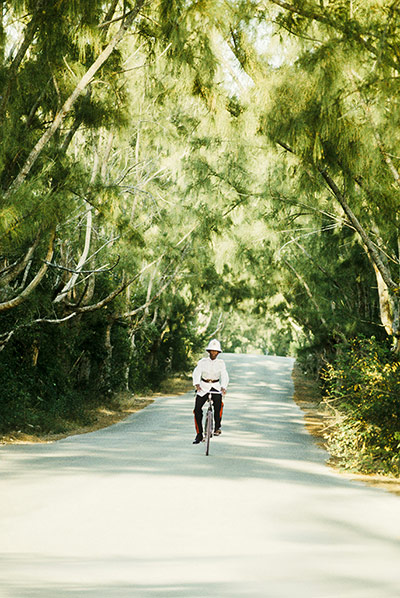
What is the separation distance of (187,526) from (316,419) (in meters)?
18.2

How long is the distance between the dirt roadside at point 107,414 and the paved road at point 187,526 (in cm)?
154

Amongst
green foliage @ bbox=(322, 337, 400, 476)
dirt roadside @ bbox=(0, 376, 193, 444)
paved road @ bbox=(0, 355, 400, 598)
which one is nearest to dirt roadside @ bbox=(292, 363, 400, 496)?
green foliage @ bbox=(322, 337, 400, 476)

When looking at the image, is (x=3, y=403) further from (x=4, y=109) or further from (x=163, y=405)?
(x=163, y=405)

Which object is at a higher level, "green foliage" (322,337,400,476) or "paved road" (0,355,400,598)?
"green foliage" (322,337,400,476)

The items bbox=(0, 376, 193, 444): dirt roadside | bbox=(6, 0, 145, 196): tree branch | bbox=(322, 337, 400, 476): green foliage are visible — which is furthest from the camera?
bbox=(0, 376, 193, 444): dirt roadside

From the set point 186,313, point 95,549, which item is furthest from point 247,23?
point 186,313

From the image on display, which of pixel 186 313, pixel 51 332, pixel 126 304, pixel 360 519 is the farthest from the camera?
pixel 186 313

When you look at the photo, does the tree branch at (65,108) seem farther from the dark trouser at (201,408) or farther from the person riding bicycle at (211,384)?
the dark trouser at (201,408)

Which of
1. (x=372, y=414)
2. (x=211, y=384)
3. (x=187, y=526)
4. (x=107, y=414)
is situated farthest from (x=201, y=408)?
(x=107, y=414)

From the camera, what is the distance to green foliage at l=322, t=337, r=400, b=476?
12344mm

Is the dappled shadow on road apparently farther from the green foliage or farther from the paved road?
the green foliage

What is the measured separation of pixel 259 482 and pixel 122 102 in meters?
6.93

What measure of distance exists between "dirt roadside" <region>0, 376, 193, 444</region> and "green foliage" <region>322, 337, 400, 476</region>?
6.42 meters

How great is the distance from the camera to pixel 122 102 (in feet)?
44.5
